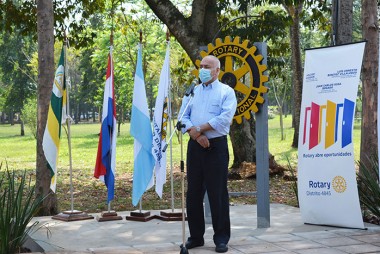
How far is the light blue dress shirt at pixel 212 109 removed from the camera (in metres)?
6.67

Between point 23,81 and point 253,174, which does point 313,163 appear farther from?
point 23,81

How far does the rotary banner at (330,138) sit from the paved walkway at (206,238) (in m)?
0.25

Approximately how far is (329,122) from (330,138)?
0.20 meters

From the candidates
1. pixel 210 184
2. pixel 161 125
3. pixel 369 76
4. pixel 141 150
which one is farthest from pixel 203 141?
pixel 369 76

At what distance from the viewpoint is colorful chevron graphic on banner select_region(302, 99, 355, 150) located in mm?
7703

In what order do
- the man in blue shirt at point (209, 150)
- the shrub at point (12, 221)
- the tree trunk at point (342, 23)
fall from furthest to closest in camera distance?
the tree trunk at point (342, 23)
the man in blue shirt at point (209, 150)
the shrub at point (12, 221)

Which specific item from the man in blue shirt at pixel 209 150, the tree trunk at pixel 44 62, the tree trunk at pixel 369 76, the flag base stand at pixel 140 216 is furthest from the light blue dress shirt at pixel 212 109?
the tree trunk at pixel 369 76

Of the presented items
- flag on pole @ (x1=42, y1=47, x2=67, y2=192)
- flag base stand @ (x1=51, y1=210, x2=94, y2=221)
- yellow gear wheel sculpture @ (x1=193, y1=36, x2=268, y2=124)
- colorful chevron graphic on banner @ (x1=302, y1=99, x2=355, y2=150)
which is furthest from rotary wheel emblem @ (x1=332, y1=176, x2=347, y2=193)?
flag on pole @ (x1=42, y1=47, x2=67, y2=192)

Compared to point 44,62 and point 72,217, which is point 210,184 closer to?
point 72,217

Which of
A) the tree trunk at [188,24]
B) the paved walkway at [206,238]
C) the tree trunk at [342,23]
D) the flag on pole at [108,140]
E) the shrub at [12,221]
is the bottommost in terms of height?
the paved walkway at [206,238]

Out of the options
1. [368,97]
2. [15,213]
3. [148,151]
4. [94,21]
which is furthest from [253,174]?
[94,21]

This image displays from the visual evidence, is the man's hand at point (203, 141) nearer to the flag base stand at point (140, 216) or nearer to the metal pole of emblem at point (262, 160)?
the metal pole of emblem at point (262, 160)

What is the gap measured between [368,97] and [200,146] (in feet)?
13.8

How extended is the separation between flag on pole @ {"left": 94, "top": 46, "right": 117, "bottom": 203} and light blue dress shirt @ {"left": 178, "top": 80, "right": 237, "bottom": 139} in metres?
2.29
